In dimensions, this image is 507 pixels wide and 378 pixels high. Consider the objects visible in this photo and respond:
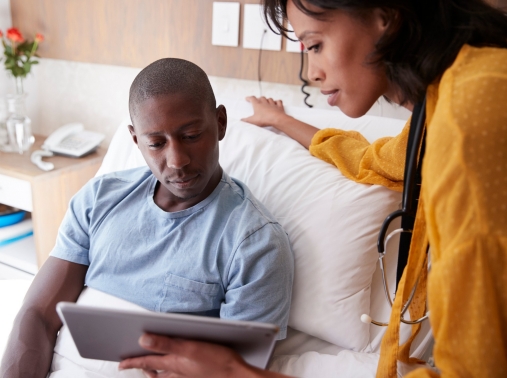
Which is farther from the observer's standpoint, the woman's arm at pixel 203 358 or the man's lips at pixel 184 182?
the man's lips at pixel 184 182

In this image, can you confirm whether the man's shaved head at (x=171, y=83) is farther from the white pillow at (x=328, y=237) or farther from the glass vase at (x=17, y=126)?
the glass vase at (x=17, y=126)

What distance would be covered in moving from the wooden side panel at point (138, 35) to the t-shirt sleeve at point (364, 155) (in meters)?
0.58

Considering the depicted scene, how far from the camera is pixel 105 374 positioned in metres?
1.11

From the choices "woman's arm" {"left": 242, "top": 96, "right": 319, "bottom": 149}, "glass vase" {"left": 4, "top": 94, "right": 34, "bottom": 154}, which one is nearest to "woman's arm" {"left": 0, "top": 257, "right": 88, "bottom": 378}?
"woman's arm" {"left": 242, "top": 96, "right": 319, "bottom": 149}

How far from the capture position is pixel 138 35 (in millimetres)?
2201

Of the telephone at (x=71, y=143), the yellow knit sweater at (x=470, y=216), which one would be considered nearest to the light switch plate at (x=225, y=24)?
the telephone at (x=71, y=143)

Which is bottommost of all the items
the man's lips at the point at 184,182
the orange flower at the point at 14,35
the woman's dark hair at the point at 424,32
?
the man's lips at the point at 184,182

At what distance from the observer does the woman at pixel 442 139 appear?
0.61m

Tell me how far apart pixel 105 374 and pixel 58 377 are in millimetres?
105

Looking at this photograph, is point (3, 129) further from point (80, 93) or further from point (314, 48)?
point (314, 48)

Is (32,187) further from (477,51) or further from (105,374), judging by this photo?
(477,51)

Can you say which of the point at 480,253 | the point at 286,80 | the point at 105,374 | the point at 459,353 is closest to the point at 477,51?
the point at 480,253

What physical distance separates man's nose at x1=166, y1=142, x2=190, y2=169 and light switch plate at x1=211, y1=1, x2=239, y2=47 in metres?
1.00

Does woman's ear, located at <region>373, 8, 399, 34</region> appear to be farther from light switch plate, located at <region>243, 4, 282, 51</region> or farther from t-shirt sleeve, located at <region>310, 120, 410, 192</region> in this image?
light switch plate, located at <region>243, 4, 282, 51</region>
